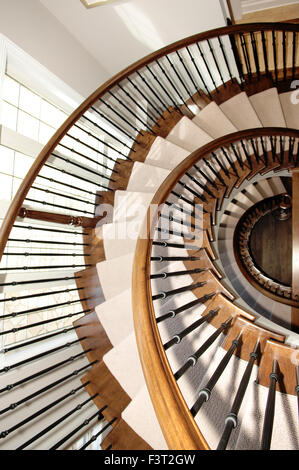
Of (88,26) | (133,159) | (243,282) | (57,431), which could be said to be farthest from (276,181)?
(57,431)

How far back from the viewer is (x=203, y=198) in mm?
2652

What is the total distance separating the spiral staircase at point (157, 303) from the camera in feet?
4.43

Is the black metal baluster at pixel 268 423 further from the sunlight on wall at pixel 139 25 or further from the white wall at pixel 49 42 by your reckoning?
the sunlight on wall at pixel 139 25

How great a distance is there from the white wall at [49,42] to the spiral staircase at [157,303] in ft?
1.48

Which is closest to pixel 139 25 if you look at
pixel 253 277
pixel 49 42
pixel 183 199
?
pixel 49 42

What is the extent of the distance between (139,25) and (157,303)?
10.7ft

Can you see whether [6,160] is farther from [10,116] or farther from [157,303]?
[157,303]

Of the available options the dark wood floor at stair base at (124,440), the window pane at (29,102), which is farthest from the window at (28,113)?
the dark wood floor at stair base at (124,440)

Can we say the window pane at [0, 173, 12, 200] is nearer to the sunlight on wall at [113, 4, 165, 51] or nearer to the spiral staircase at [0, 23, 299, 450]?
the spiral staircase at [0, 23, 299, 450]

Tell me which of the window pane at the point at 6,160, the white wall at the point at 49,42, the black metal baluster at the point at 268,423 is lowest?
the black metal baluster at the point at 268,423

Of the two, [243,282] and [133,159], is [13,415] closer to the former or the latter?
[133,159]

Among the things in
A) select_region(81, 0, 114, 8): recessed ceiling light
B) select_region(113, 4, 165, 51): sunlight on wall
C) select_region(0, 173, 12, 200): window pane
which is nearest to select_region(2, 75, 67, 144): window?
select_region(0, 173, 12, 200): window pane

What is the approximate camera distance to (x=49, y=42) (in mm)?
3027

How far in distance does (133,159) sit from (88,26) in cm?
162
